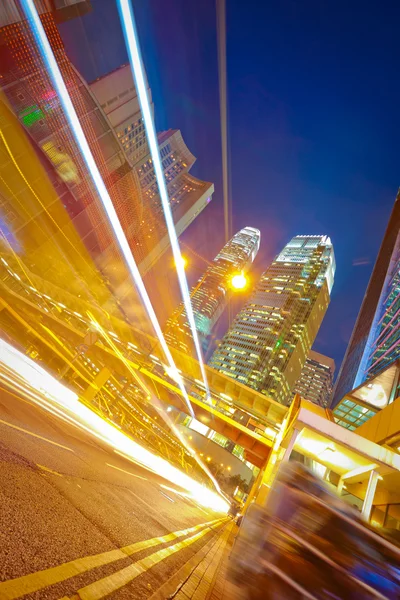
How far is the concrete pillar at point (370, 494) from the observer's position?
7540mm

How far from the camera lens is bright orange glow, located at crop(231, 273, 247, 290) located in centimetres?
1570

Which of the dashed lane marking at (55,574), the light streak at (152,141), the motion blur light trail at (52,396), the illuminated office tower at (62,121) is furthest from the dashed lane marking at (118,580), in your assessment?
the illuminated office tower at (62,121)

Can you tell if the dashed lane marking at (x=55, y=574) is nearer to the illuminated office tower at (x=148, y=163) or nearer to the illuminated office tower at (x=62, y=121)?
the illuminated office tower at (x=62, y=121)

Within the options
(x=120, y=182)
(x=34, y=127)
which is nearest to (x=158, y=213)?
(x=120, y=182)

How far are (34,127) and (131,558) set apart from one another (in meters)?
31.6

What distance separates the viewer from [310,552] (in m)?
1.76

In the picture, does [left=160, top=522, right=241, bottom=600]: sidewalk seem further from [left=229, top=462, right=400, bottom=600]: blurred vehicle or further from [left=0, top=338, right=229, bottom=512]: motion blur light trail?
[left=0, top=338, right=229, bottom=512]: motion blur light trail

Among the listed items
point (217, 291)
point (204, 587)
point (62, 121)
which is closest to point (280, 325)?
point (217, 291)

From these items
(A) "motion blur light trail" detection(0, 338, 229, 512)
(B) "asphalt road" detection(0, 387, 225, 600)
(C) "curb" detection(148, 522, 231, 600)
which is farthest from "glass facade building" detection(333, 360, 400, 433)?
(B) "asphalt road" detection(0, 387, 225, 600)

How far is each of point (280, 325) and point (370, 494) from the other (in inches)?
5205

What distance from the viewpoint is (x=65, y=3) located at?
65.6ft

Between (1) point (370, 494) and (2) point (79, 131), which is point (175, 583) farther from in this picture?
(2) point (79, 131)

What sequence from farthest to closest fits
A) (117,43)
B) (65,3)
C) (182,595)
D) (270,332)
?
(270,332) < (117,43) < (65,3) < (182,595)

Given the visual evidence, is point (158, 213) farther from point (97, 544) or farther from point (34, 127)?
point (97, 544)
